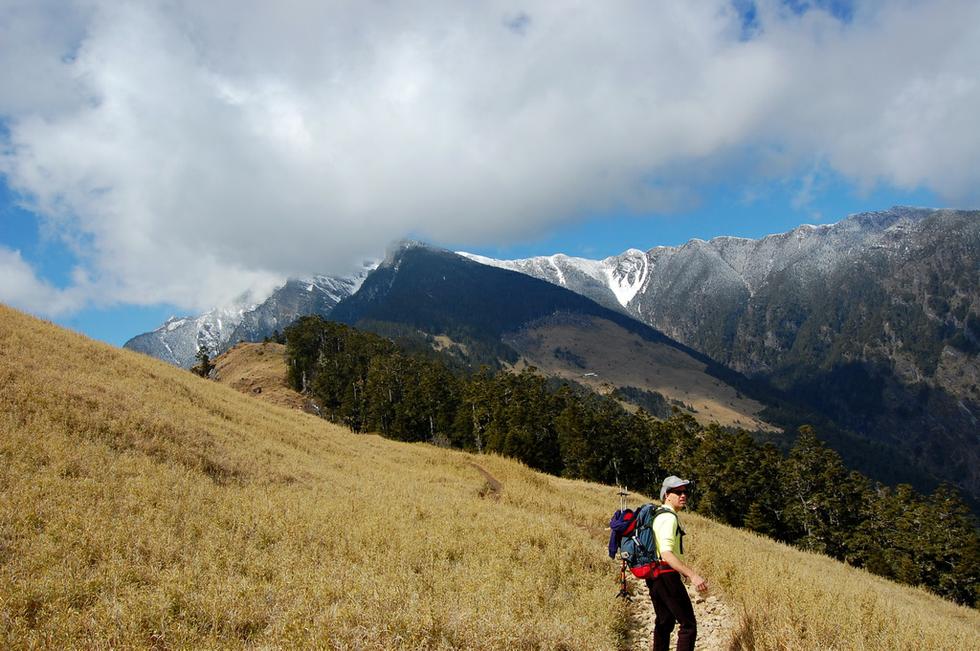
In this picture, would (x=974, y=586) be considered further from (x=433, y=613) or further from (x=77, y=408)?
(x=77, y=408)

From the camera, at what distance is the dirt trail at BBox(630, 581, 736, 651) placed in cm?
898

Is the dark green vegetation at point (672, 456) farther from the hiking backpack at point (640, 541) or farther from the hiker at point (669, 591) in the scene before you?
the hiking backpack at point (640, 541)

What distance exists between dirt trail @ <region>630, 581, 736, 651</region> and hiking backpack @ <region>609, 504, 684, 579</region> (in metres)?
2.22

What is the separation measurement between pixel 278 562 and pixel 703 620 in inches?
326

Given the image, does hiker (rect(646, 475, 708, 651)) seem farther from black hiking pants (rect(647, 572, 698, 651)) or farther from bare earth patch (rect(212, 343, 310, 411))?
bare earth patch (rect(212, 343, 310, 411))

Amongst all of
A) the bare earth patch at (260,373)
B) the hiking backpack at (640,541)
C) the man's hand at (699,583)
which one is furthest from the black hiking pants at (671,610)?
the bare earth patch at (260,373)

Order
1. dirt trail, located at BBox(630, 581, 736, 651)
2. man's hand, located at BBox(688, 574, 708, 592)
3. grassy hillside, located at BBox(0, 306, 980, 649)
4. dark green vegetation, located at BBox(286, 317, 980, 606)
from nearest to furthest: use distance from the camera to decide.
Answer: man's hand, located at BBox(688, 574, 708, 592), grassy hillside, located at BBox(0, 306, 980, 649), dirt trail, located at BBox(630, 581, 736, 651), dark green vegetation, located at BBox(286, 317, 980, 606)

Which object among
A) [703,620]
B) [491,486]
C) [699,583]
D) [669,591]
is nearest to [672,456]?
[491,486]

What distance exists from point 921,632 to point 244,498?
14.4m

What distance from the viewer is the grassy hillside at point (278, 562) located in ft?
23.3

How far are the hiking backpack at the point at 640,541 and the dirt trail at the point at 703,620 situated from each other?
7.28 feet

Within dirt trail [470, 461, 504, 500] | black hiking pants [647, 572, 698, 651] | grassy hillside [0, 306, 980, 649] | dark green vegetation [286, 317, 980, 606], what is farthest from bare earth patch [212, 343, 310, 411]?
black hiking pants [647, 572, 698, 651]

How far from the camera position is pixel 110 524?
972 cm

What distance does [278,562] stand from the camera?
9.51 metres
